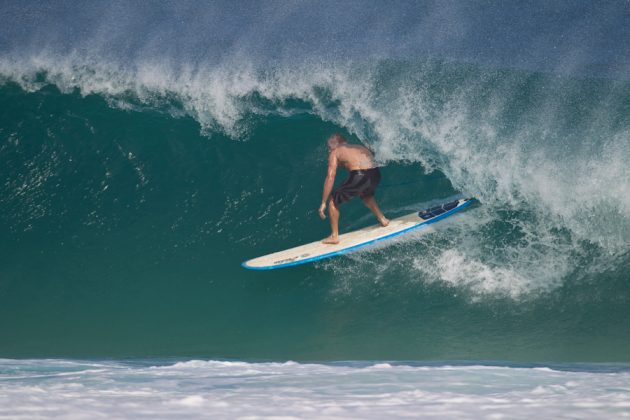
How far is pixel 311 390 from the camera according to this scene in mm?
4824

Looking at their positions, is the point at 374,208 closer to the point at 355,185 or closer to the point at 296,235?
the point at 355,185

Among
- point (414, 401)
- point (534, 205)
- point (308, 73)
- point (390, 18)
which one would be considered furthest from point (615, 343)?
point (390, 18)

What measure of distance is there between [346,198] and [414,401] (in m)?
2.70

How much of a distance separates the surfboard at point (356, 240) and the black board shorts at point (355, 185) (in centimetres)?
44

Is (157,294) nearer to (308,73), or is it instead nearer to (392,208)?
(392,208)

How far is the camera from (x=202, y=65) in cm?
938

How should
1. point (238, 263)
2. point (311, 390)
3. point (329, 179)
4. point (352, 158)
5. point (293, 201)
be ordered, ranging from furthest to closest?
point (293, 201) → point (238, 263) → point (352, 158) → point (329, 179) → point (311, 390)

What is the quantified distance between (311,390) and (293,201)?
3230 mm

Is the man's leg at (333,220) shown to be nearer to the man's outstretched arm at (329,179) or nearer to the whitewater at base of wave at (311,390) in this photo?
the man's outstretched arm at (329,179)

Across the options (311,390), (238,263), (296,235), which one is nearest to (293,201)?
(296,235)

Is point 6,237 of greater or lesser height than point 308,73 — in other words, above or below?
below

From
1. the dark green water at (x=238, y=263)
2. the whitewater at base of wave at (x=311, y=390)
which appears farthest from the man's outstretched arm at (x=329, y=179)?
the whitewater at base of wave at (x=311, y=390)

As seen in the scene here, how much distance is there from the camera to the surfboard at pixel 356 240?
6.72 meters

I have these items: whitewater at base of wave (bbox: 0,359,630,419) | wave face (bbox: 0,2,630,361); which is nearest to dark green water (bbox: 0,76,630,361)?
wave face (bbox: 0,2,630,361)
